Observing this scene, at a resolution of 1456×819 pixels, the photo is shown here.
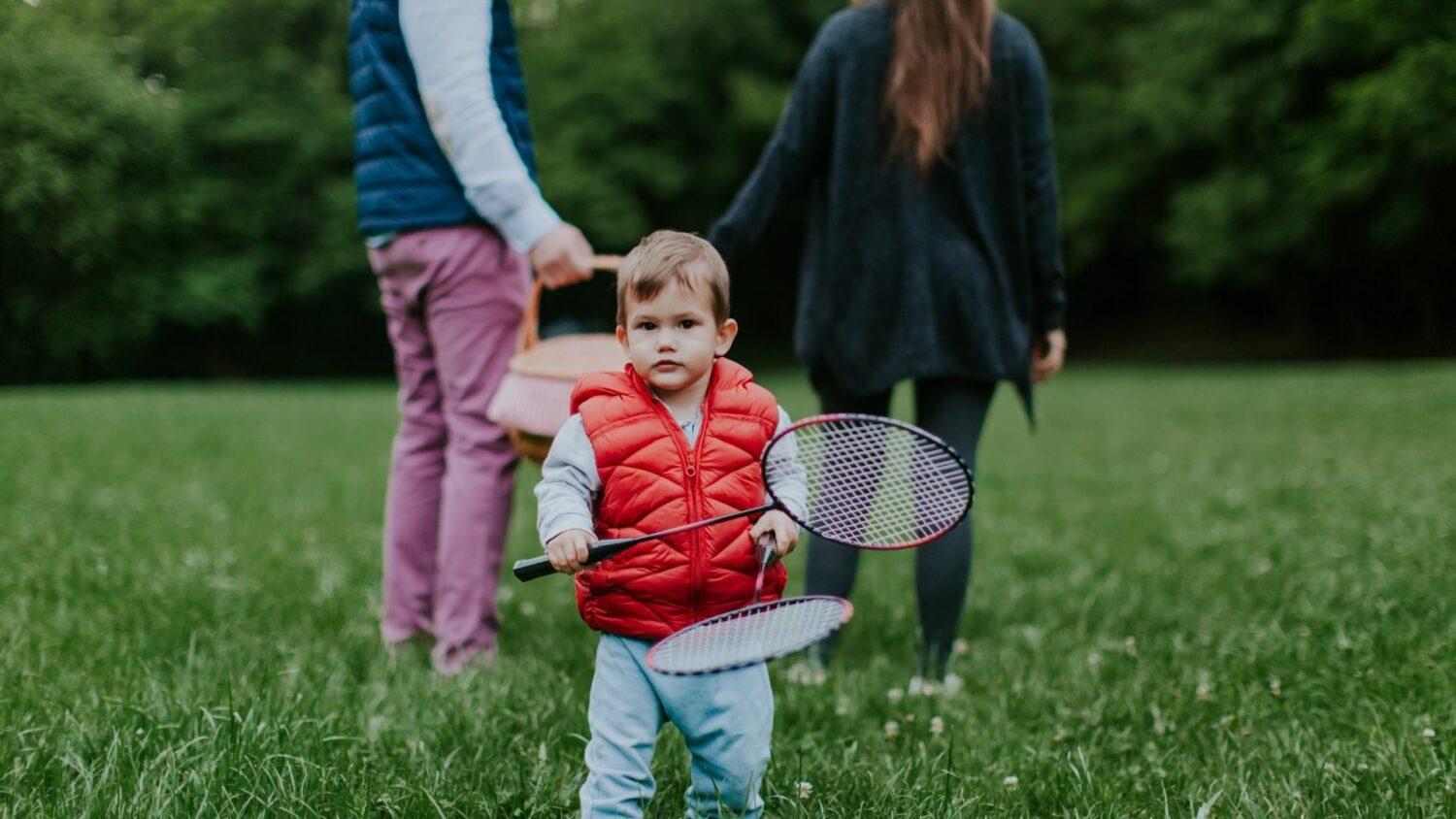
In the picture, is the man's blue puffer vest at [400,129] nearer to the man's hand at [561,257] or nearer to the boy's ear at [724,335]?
the man's hand at [561,257]

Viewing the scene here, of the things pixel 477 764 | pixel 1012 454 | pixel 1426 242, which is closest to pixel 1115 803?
pixel 477 764

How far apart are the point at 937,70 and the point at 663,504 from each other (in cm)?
174

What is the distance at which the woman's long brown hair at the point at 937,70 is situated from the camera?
3191mm

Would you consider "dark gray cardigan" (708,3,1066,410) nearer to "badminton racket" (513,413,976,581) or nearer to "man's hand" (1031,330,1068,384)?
"man's hand" (1031,330,1068,384)

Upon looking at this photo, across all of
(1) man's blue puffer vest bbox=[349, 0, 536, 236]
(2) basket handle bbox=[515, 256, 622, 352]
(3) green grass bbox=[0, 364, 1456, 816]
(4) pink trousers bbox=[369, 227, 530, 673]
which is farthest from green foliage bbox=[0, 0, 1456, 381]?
→ (2) basket handle bbox=[515, 256, 622, 352]

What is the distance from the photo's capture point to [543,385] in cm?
288

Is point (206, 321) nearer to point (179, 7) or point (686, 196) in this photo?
point (179, 7)

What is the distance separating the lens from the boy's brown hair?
6.61 feet

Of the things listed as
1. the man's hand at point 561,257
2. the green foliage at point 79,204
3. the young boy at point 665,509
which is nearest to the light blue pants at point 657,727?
the young boy at point 665,509

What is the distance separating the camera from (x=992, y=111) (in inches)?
129

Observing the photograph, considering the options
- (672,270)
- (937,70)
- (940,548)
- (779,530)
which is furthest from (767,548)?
(937,70)

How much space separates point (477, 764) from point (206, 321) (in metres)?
3.02

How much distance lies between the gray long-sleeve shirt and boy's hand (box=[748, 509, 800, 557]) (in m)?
0.03

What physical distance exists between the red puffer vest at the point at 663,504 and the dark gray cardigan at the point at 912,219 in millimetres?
1166
